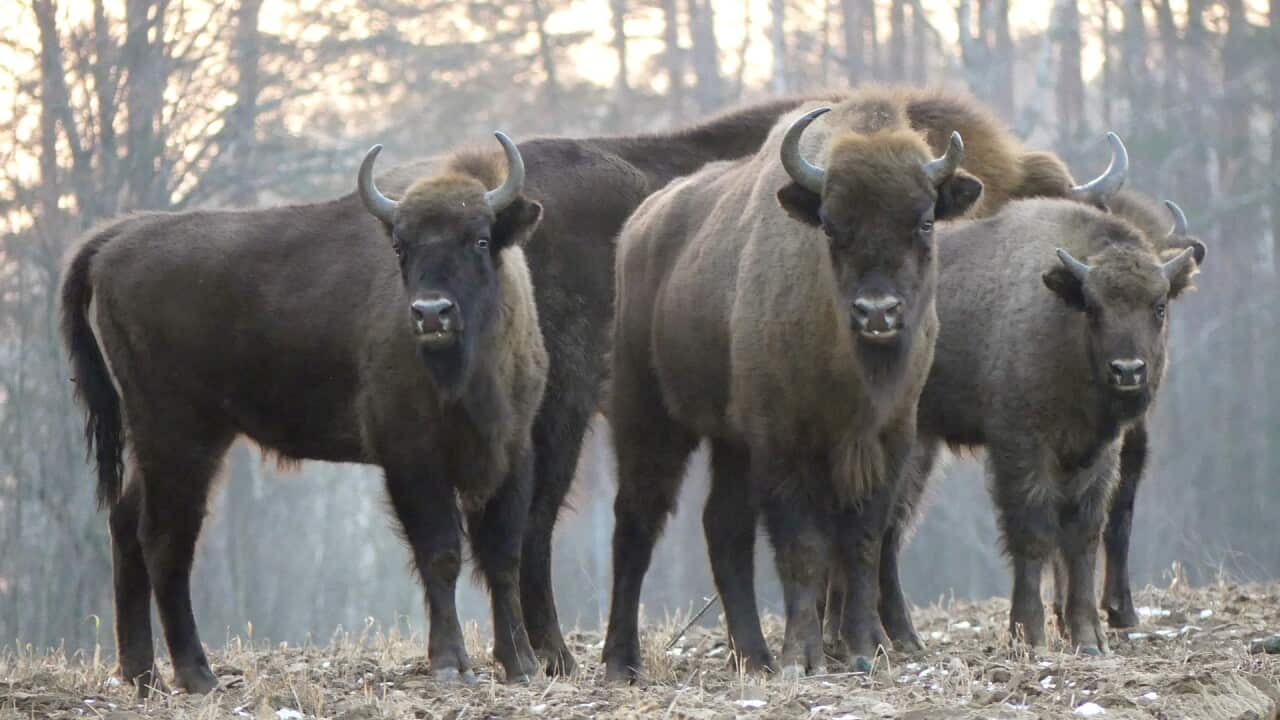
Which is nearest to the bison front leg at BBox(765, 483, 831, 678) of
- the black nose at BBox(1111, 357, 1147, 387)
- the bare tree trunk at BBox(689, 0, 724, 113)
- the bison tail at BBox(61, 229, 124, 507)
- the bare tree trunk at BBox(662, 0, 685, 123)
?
the black nose at BBox(1111, 357, 1147, 387)

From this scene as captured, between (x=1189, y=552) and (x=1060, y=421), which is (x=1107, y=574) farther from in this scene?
(x=1189, y=552)

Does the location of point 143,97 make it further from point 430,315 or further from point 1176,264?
point 1176,264

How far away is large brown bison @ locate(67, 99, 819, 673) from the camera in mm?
8945

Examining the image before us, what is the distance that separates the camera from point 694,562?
30.0m

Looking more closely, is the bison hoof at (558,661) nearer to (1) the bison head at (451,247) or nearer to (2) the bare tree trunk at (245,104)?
(1) the bison head at (451,247)

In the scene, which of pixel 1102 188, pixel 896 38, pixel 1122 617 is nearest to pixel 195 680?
pixel 1122 617

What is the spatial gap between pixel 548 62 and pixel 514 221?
23.6 m

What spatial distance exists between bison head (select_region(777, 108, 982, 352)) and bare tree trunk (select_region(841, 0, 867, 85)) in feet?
82.4

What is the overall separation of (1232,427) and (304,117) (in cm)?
1724

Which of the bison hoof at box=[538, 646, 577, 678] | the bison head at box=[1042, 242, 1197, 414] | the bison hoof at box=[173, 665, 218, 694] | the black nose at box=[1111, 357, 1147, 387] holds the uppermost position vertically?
the bison head at box=[1042, 242, 1197, 414]

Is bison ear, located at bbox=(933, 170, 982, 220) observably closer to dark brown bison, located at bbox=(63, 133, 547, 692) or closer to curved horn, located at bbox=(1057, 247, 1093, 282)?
curved horn, located at bbox=(1057, 247, 1093, 282)

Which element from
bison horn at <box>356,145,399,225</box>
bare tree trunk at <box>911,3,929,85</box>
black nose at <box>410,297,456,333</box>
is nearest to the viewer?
black nose at <box>410,297,456,333</box>

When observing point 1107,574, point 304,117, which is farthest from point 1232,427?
point 1107,574

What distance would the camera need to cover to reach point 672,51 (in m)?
32.1
